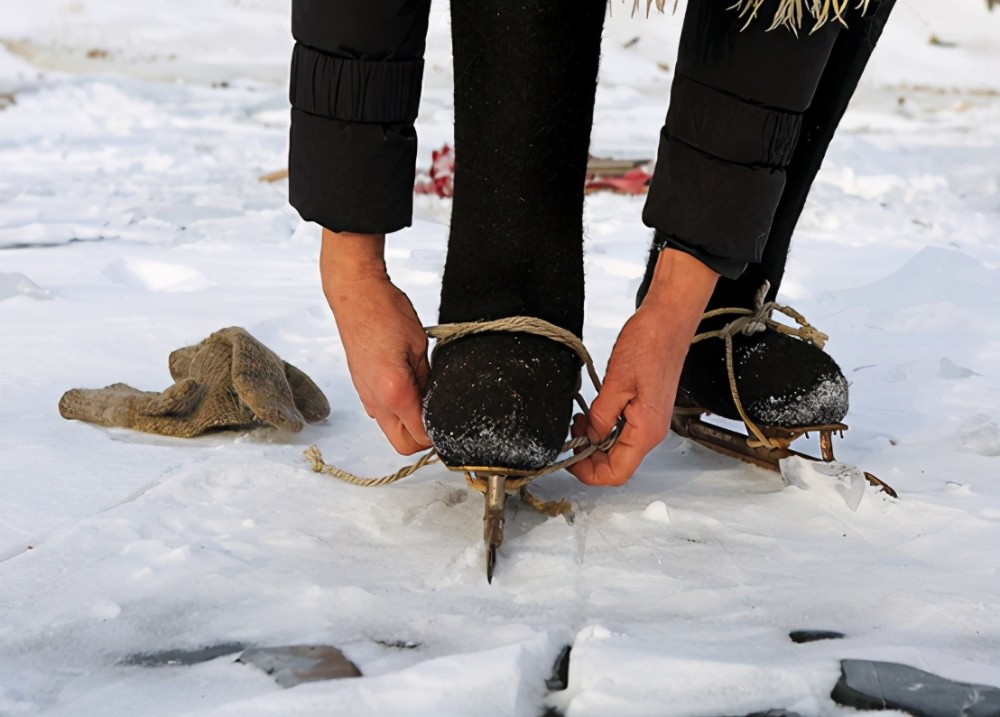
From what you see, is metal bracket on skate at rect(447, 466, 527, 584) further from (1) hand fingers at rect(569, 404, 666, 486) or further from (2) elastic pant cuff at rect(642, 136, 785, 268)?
(2) elastic pant cuff at rect(642, 136, 785, 268)

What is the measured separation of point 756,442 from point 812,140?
14.1 inches

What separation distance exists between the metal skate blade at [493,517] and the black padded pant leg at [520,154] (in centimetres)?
18

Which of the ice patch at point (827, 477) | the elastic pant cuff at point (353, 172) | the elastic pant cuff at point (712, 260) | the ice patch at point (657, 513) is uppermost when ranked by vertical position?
the elastic pant cuff at point (353, 172)

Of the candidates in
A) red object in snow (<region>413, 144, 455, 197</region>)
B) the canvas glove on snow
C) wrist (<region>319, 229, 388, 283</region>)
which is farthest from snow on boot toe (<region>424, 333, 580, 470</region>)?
red object in snow (<region>413, 144, 455, 197</region>)

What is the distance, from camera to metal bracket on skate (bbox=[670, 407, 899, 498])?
1.19 m

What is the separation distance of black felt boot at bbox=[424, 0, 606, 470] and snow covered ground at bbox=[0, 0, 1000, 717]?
149 mm

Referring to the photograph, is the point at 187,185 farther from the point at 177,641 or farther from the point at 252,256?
the point at 177,641

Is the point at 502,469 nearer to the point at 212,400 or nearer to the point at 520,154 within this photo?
the point at 520,154

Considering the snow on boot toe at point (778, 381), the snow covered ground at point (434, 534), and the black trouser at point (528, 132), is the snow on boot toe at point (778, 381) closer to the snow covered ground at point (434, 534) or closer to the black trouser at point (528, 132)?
the snow covered ground at point (434, 534)

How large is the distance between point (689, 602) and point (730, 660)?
0.12 metres

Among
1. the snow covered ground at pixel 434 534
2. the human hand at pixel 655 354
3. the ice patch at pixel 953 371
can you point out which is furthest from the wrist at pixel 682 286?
the ice patch at pixel 953 371

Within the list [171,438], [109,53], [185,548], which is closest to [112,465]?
[171,438]

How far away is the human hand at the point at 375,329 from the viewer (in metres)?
1.05

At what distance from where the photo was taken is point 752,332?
123cm
